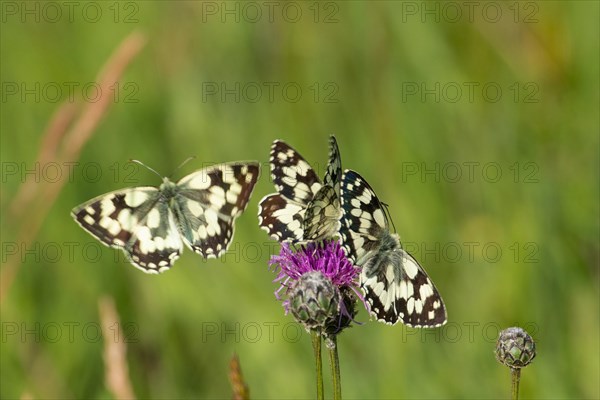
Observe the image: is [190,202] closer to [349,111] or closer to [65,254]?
[65,254]

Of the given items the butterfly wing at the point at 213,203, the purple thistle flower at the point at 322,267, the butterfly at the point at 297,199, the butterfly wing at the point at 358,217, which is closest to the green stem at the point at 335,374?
the purple thistle flower at the point at 322,267

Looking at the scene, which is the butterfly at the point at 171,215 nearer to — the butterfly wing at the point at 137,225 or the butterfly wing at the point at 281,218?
the butterfly wing at the point at 137,225

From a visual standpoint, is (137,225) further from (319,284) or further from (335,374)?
(335,374)

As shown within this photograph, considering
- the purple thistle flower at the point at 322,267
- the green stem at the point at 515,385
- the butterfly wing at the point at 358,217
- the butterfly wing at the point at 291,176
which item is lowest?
the green stem at the point at 515,385

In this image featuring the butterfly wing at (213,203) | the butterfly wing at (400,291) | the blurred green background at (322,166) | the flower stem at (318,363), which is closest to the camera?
the flower stem at (318,363)

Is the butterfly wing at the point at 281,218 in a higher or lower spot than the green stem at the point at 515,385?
higher

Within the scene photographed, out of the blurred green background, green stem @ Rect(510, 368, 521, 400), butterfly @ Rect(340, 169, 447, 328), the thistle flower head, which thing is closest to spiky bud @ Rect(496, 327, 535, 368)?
green stem @ Rect(510, 368, 521, 400)
